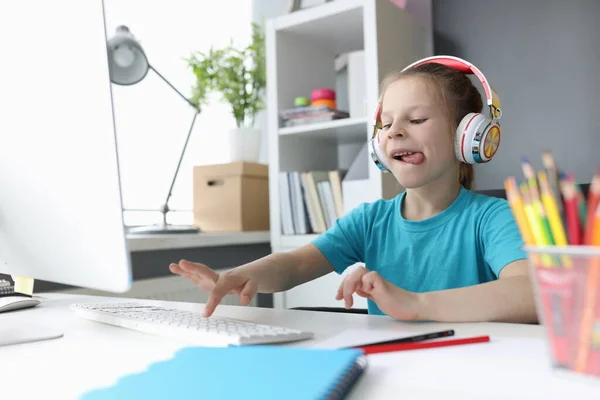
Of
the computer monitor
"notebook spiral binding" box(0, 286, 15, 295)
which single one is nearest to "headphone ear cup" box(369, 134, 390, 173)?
the computer monitor

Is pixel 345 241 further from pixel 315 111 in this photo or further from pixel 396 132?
pixel 315 111

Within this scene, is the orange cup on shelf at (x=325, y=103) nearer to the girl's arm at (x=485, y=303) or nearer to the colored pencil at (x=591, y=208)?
the girl's arm at (x=485, y=303)

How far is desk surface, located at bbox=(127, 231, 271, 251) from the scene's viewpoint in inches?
72.2

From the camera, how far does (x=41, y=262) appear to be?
770 mm

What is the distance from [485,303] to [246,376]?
432 millimetres

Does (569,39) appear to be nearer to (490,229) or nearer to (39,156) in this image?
(490,229)

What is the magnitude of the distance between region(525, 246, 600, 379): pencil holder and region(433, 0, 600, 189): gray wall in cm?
165

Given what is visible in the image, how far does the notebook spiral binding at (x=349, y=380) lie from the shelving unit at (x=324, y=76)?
1453mm

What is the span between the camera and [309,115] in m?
2.19

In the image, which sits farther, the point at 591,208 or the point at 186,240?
the point at 186,240

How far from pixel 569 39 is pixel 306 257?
4.66 feet

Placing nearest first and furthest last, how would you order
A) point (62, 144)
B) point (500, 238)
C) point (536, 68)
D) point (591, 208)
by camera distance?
point (591, 208), point (62, 144), point (500, 238), point (536, 68)

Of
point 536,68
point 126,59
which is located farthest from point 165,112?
point 536,68

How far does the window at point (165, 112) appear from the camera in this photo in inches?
92.4
